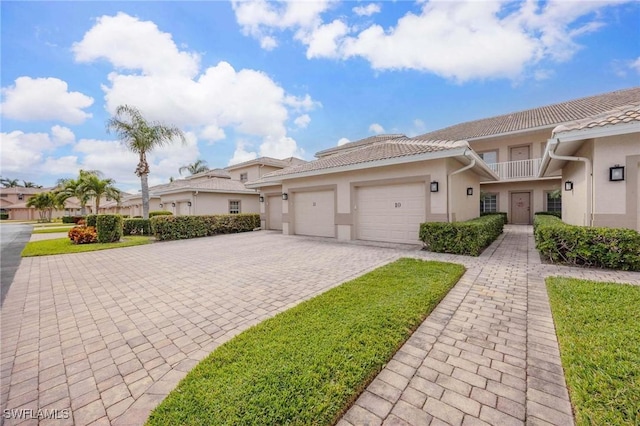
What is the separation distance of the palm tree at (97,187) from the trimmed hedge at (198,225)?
52.8 ft

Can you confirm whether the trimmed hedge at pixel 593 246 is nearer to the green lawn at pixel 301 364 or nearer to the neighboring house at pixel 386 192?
the neighboring house at pixel 386 192

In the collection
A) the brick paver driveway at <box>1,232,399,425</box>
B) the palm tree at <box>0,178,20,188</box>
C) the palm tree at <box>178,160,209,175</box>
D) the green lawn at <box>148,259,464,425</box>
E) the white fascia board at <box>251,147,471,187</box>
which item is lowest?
the brick paver driveway at <box>1,232,399,425</box>

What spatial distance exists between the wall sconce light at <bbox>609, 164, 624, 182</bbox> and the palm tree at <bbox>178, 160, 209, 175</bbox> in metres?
35.5

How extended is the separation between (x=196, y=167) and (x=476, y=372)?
121 feet

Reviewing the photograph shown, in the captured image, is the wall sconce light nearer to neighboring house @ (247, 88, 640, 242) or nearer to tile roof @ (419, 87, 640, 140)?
neighboring house @ (247, 88, 640, 242)

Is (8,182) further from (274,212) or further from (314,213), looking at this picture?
(314,213)

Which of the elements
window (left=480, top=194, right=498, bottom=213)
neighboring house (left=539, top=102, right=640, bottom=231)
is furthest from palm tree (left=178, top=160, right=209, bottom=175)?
neighboring house (left=539, top=102, right=640, bottom=231)

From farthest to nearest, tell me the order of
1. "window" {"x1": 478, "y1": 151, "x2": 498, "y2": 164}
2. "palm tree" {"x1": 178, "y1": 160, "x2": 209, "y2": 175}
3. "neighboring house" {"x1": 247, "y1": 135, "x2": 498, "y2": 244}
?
"palm tree" {"x1": 178, "y1": 160, "x2": 209, "y2": 175} → "window" {"x1": 478, "y1": 151, "x2": 498, "y2": 164} → "neighboring house" {"x1": 247, "y1": 135, "x2": 498, "y2": 244}

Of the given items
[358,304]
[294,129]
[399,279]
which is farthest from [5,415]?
[294,129]

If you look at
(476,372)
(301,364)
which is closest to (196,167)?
(301,364)

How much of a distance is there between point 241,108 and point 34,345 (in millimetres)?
15169

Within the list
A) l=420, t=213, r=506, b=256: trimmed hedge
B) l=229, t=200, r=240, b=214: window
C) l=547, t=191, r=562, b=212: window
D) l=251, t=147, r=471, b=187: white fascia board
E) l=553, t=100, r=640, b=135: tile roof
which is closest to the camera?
l=553, t=100, r=640, b=135: tile roof

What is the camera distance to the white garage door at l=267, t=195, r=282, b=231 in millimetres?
16156

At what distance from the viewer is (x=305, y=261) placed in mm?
7043
